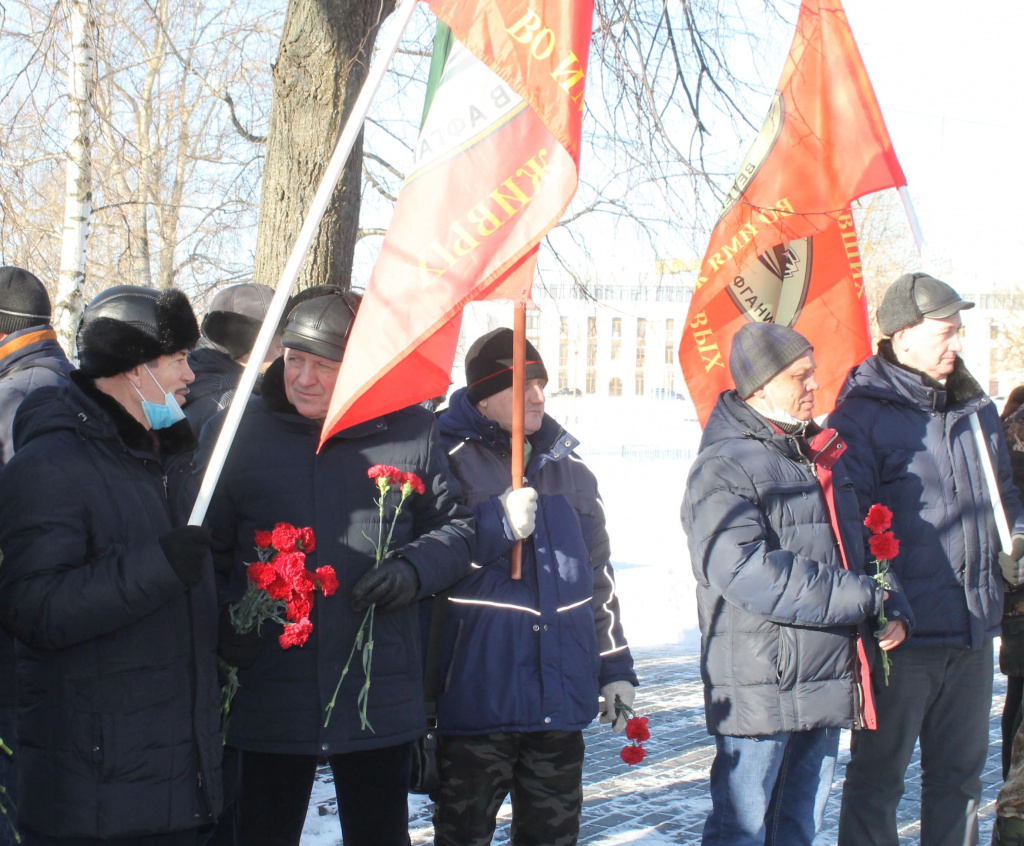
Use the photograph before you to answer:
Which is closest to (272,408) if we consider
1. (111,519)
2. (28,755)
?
(111,519)

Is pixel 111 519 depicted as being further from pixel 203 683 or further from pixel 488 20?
pixel 488 20

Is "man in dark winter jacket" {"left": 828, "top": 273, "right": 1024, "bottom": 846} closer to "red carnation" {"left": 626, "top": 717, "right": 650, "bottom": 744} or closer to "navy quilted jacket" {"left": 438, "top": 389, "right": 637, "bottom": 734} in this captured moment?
"red carnation" {"left": 626, "top": 717, "right": 650, "bottom": 744}

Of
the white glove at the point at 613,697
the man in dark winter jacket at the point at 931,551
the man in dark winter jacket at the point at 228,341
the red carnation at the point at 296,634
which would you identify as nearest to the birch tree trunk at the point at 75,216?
the man in dark winter jacket at the point at 228,341

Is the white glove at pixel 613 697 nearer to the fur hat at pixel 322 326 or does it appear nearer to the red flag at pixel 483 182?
the red flag at pixel 483 182

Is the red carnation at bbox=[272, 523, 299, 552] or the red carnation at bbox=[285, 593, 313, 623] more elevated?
the red carnation at bbox=[272, 523, 299, 552]

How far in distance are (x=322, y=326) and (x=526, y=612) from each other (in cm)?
112

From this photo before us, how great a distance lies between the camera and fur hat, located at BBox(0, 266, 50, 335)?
399cm

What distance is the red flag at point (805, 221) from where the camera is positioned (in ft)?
15.3

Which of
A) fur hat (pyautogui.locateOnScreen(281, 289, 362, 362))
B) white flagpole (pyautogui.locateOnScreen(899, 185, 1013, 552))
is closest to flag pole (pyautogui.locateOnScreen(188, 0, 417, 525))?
fur hat (pyautogui.locateOnScreen(281, 289, 362, 362))

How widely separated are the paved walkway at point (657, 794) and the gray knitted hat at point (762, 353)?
6.23 feet

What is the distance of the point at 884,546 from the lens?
3.76m

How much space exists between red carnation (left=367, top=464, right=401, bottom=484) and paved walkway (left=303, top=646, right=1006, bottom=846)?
1.94m

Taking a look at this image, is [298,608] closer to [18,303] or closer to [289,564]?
[289,564]

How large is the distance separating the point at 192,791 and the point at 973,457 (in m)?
3.08
